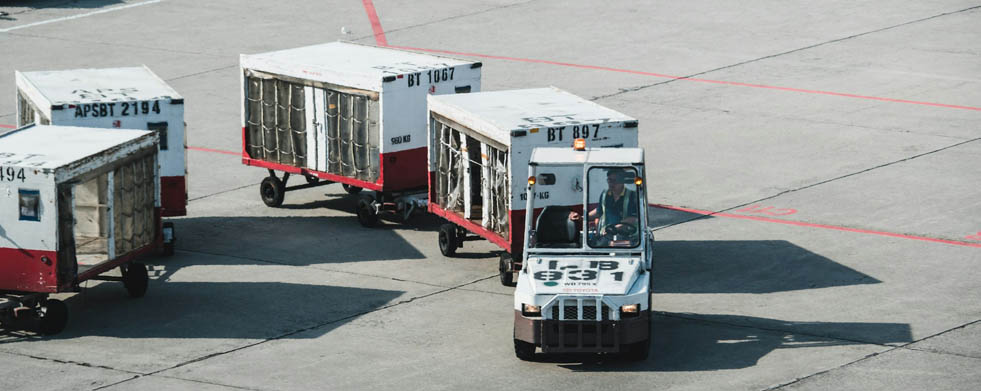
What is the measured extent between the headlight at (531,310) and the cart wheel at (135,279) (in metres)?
6.48

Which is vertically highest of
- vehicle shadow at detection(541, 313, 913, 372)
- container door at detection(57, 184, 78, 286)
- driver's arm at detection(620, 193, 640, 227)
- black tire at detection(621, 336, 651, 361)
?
driver's arm at detection(620, 193, 640, 227)

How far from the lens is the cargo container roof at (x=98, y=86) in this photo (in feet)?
77.8

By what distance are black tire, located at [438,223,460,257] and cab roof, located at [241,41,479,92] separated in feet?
9.27

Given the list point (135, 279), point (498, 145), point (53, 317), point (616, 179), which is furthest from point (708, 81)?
point (53, 317)

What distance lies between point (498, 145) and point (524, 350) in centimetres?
439

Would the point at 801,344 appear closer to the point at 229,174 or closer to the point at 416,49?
the point at 229,174

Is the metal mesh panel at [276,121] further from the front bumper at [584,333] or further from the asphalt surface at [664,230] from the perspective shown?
the front bumper at [584,333]

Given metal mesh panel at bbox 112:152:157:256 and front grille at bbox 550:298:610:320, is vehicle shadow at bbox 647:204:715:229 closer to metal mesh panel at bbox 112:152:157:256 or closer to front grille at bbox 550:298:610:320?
front grille at bbox 550:298:610:320

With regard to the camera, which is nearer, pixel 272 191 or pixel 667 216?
pixel 667 216

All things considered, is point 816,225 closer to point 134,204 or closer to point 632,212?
point 632,212

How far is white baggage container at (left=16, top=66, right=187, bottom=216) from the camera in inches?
920

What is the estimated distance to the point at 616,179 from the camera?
1869cm

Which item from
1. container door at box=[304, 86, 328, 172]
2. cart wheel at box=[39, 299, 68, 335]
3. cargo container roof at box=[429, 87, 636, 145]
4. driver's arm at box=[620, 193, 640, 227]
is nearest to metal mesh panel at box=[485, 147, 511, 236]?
cargo container roof at box=[429, 87, 636, 145]

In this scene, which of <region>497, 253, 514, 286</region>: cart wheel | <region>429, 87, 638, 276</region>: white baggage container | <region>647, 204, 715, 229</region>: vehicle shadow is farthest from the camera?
<region>647, 204, 715, 229</region>: vehicle shadow
